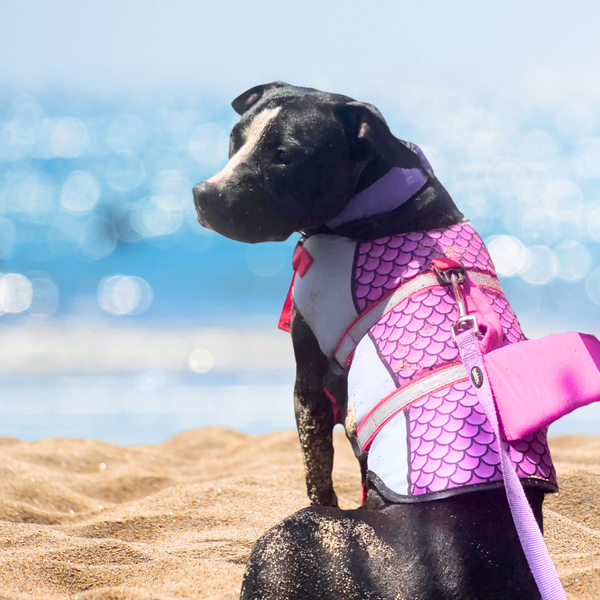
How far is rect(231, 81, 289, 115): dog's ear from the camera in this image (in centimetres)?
218

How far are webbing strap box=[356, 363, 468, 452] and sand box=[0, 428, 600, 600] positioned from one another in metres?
0.63

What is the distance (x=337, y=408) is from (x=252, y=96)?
0.95 meters

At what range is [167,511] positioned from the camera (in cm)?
312

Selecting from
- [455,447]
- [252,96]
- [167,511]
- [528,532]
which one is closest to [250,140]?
[252,96]

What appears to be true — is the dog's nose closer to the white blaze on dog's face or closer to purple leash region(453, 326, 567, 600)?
the white blaze on dog's face

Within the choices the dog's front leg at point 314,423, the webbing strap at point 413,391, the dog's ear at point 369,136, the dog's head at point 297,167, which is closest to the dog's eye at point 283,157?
the dog's head at point 297,167

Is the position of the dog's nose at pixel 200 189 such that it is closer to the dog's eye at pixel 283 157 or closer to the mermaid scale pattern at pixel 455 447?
the dog's eye at pixel 283 157

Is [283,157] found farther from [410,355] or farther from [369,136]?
[410,355]

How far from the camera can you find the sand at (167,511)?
2125mm

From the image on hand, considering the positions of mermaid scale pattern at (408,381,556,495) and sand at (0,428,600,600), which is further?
sand at (0,428,600,600)

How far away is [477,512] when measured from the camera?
5.02ft

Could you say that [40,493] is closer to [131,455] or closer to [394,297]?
[131,455]

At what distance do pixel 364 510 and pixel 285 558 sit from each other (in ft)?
0.69

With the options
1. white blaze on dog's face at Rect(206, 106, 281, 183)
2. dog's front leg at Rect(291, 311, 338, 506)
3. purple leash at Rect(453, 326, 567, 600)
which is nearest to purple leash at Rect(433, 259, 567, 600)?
purple leash at Rect(453, 326, 567, 600)
